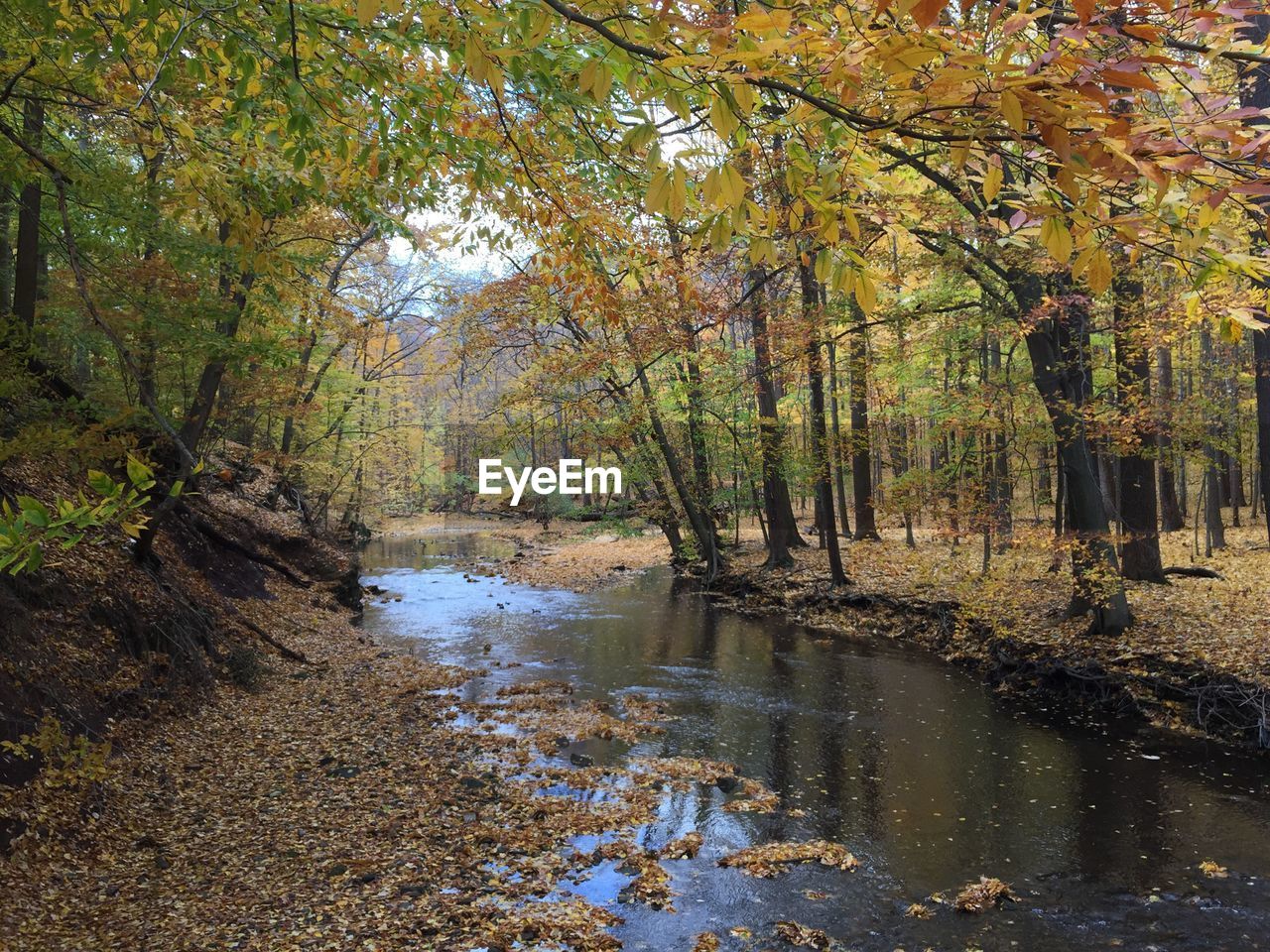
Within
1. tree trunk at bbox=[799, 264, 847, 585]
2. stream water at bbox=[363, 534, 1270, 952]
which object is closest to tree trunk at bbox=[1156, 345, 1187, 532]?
stream water at bbox=[363, 534, 1270, 952]

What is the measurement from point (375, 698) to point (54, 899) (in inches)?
190

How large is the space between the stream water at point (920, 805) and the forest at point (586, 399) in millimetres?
79

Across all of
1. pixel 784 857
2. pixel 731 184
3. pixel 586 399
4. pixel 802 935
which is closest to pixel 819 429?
pixel 586 399

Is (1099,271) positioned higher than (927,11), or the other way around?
(927,11)

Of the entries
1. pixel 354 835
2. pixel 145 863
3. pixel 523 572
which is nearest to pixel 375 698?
pixel 354 835

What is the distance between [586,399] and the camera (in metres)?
14.3

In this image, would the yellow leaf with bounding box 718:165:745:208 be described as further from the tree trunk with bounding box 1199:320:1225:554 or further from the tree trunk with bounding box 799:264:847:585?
the tree trunk with bounding box 1199:320:1225:554

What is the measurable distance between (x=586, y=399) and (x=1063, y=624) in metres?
8.80

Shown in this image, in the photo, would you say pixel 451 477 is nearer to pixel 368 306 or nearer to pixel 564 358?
pixel 368 306

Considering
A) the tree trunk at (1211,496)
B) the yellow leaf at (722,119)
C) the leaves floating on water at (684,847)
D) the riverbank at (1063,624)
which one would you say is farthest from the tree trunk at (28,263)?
the tree trunk at (1211,496)

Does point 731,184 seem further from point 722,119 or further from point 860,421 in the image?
point 860,421

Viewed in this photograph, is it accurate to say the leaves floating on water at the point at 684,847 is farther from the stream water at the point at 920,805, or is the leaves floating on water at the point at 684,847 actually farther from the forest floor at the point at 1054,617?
the forest floor at the point at 1054,617

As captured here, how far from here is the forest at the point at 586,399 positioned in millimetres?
1873

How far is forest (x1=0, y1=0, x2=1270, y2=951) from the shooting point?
1873mm
